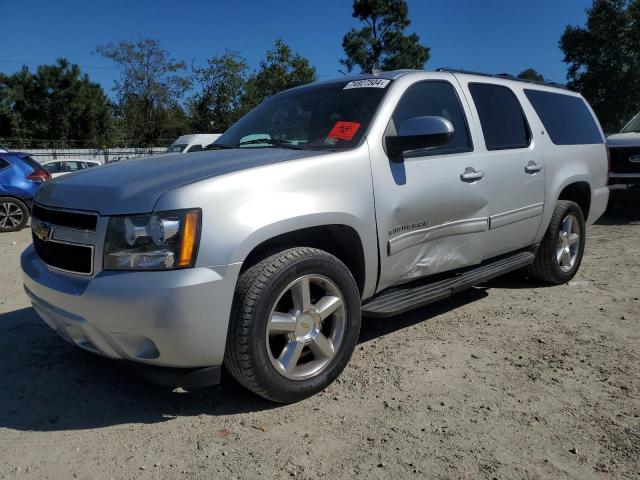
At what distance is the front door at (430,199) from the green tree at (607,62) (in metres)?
33.6

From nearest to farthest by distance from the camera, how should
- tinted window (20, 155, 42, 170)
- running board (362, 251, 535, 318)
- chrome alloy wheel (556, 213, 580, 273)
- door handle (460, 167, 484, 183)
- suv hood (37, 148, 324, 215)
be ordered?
suv hood (37, 148, 324, 215) → running board (362, 251, 535, 318) → door handle (460, 167, 484, 183) → chrome alloy wheel (556, 213, 580, 273) → tinted window (20, 155, 42, 170)

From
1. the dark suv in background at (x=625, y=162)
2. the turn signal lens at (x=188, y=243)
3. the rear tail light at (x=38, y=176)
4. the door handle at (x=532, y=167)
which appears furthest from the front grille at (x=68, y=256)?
the dark suv in background at (x=625, y=162)

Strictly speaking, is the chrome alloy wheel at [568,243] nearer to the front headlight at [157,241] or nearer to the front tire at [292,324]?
the front tire at [292,324]

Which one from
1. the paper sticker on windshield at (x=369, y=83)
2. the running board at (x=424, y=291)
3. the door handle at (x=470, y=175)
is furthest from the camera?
the door handle at (x=470, y=175)

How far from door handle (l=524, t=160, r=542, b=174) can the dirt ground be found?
3.92 ft

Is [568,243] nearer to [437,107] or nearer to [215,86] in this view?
[437,107]

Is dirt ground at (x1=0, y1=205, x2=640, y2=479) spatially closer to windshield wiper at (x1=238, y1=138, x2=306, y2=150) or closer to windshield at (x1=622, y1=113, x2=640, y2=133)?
windshield wiper at (x1=238, y1=138, x2=306, y2=150)

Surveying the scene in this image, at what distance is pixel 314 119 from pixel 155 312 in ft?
5.73

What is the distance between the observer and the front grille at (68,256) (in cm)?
244

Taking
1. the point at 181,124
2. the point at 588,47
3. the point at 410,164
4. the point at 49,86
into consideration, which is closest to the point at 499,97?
the point at 410,164

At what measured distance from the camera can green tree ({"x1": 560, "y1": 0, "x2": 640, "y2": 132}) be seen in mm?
31156

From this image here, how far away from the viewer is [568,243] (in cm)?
→ 495

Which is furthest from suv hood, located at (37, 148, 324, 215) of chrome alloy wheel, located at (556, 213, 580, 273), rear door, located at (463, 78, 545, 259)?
chrome alloy wheel, located at (556, 213, 580, 273)

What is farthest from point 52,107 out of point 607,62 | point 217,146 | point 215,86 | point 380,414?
point 380,414
